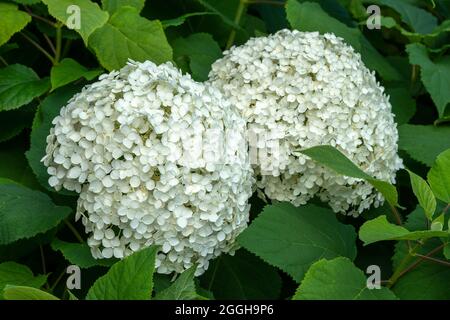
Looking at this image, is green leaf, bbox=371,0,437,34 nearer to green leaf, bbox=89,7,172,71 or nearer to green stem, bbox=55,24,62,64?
green leaf, bbox=89,7,172,71

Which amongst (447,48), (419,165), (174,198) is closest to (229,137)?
(174,198)

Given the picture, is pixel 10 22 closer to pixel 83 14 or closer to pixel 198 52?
pixel 83 14

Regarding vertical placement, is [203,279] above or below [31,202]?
below

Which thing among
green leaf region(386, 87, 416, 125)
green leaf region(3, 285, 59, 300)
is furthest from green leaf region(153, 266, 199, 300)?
green leaf region(386, 87, 416, 125)

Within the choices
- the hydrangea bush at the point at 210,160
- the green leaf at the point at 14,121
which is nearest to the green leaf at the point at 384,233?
the hydrangea bush at the point at 210,160

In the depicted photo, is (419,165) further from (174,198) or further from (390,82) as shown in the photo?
(174,198)
